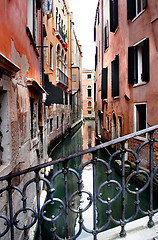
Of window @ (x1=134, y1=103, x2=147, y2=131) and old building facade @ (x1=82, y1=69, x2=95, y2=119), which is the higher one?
old building facade @ (x1=82, y1=69, x2=95, y2=119)

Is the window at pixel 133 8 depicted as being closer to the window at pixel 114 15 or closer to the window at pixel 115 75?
the window at pixel 114 15

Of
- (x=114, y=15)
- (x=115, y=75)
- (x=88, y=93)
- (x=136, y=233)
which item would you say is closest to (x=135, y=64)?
(x=115, y=75)

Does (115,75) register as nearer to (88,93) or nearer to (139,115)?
(139,115)

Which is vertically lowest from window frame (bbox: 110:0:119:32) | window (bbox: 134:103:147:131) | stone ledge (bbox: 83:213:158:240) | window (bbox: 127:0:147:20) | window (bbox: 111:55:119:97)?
stone ledge (bbox: 83:213:158:240)

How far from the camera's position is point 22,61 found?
373 centimetres

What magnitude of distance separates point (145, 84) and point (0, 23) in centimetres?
567

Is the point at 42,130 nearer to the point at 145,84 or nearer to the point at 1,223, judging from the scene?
the point at 145,84

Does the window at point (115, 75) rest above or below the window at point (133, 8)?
below

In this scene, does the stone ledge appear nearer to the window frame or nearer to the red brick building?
the red brick building

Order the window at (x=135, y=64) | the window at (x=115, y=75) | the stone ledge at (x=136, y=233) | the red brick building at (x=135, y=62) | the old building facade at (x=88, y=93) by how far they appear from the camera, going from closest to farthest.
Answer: the stone ledge at (x=136, y=233) → the red brick building at (x=135, y=62) → the window at (x=135, y=64) → the window at (x=115, y=75) → the old building facade at (x=88, y=93)

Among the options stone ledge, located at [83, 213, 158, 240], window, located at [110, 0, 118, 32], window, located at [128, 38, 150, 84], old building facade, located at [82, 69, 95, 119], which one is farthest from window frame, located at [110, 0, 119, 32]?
old building facade, located at [82, 69, 95, 119]

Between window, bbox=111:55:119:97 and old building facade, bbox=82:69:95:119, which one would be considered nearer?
window, bbox=111:55:119:97

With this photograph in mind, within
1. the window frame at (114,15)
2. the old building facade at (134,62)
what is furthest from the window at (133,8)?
the window frame at (114,15)

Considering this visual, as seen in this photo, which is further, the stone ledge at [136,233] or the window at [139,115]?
the window at [139,115]
